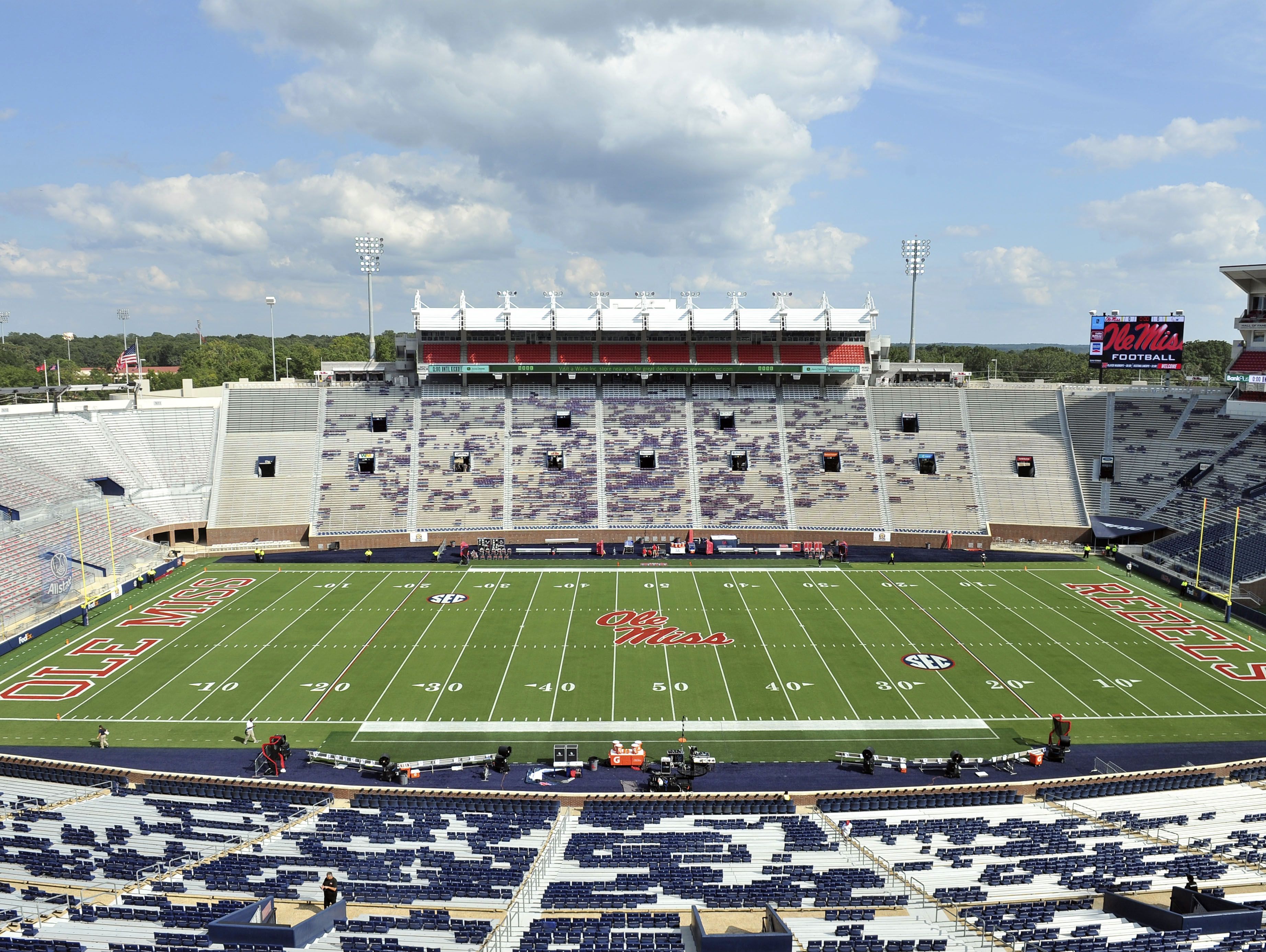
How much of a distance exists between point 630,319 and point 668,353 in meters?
3.60

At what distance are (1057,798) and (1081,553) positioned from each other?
2821 cm

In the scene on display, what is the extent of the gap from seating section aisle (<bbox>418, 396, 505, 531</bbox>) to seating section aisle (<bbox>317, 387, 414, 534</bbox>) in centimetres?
118

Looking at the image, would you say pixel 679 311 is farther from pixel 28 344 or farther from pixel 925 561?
pixel 28 344

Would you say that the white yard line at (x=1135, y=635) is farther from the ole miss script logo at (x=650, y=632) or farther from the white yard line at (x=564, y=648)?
the white yard line at (x=564, y=648)

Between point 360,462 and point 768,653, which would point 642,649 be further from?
point 360,462

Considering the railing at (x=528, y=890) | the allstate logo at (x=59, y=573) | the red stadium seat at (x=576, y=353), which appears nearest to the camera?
the railing at (x=528, y=890)

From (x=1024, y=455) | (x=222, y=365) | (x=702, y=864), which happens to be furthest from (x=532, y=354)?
(x=222, y=365)

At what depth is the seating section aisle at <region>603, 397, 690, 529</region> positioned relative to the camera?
47.3 m

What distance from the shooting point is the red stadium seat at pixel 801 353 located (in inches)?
2162

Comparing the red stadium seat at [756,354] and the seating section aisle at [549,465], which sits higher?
the red stadium seat at [756,354]

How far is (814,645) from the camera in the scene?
102 feet

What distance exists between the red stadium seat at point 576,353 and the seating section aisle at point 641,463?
3.32 meters

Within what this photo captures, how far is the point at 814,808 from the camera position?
65.5ft

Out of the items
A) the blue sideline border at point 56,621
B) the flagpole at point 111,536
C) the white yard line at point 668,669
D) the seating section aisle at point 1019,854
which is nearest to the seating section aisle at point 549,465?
the white yard line at point 668,669
